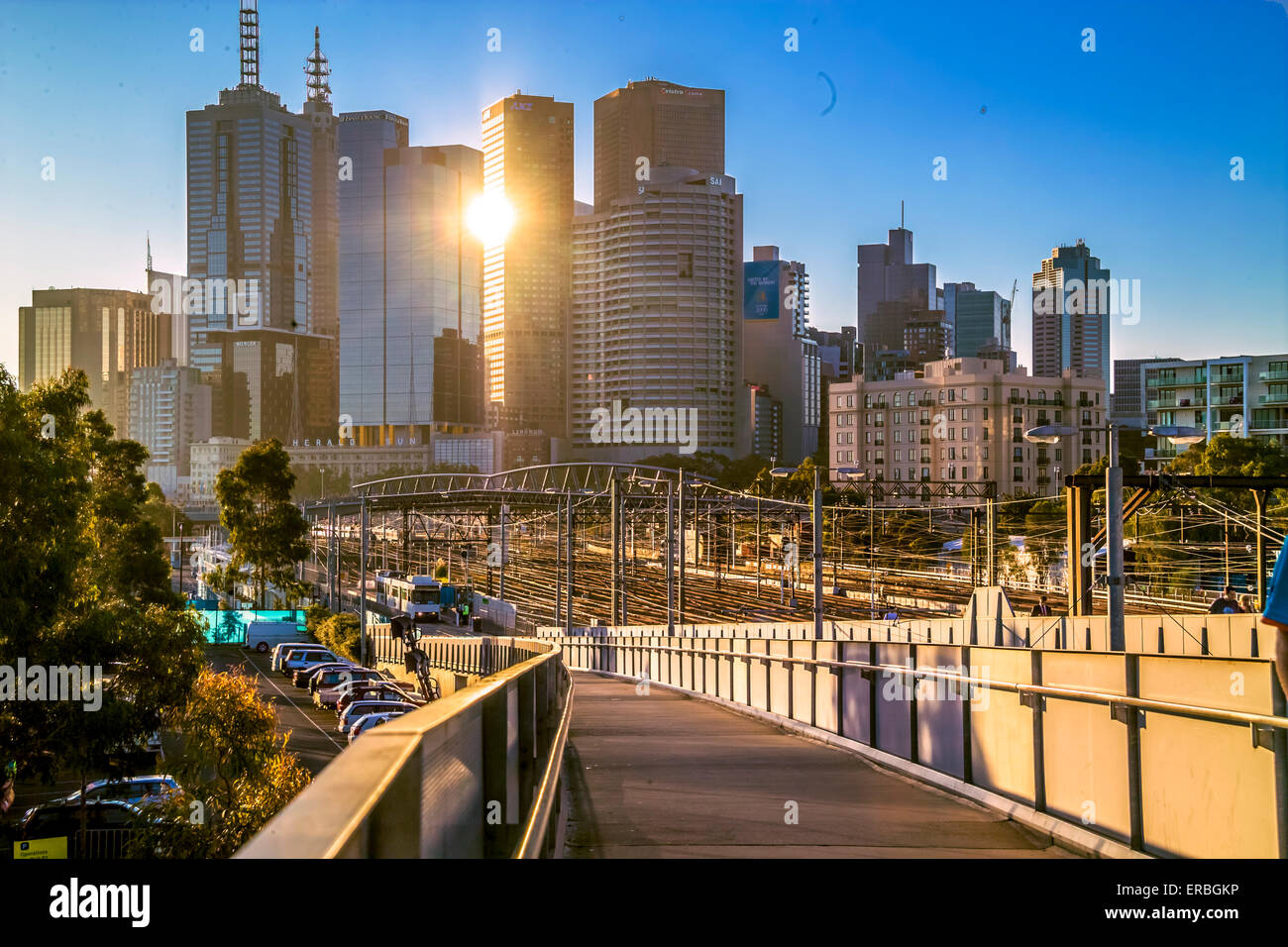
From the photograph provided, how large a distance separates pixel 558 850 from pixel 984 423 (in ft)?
452

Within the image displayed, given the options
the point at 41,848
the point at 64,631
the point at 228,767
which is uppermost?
the point at 64,631

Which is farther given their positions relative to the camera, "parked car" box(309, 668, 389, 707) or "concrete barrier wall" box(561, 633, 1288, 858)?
"parked car" box(309, 668, 389, 707)

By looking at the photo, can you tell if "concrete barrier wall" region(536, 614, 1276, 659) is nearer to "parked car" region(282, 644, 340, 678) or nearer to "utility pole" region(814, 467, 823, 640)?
"utility pole" region(814, 467, 823, 640)

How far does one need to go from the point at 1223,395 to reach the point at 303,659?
3956 inches

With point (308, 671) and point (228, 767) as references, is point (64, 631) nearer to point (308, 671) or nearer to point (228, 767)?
point (228, 767)

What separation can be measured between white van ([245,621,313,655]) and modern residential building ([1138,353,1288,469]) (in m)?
79.0

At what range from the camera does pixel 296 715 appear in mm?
40750

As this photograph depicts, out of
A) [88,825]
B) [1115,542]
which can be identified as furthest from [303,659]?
[1115,542]

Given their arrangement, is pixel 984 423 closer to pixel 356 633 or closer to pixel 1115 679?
pixel 356 633

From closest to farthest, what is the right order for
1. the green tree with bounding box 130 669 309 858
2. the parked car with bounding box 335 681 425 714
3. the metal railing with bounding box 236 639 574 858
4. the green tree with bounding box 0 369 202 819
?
the metal railing with bounding box 236 639 574 858
the green tree with bounding box 0 369 202 819
the green tree with bounding box 130 669 309 858
the parked car with bounding box 335 681 425 714

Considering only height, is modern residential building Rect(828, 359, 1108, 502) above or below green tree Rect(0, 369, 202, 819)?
above

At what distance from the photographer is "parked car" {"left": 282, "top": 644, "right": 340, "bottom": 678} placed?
168 feet

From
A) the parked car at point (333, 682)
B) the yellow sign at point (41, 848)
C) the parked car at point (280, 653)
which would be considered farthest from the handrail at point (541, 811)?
the parked car at point (280, 653)

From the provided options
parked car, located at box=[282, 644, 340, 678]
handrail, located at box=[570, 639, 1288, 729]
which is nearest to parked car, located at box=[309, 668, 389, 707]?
parked car, located at box=[282, 644, 340, 678]
